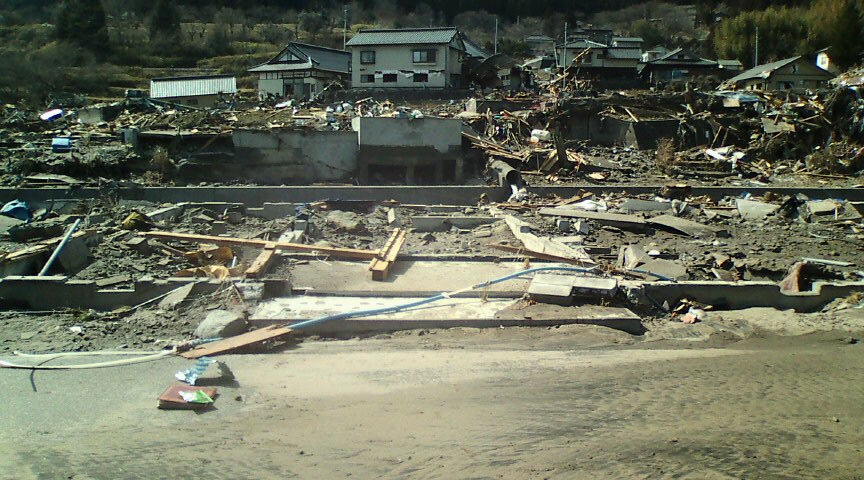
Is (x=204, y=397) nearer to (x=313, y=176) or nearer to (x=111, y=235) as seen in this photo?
(x=111, y=235)

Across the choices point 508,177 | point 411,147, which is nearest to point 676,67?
point 411,147

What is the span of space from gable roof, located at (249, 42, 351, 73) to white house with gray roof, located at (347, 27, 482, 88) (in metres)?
3.40

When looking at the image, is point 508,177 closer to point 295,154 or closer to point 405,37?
point 295,154

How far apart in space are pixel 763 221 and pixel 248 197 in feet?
33.5

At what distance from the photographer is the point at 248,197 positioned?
1297cm

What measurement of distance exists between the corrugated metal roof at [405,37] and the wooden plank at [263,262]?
23.5m

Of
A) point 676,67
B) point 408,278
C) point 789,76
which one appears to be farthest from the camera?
point 676,67

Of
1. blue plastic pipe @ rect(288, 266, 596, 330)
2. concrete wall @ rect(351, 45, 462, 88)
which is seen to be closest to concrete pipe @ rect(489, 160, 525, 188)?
blue plastic pipe @ rect(288, 266, 596, 330)

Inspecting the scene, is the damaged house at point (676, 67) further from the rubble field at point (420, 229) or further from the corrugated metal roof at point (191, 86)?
the corrugated metal roof at point (191, 86)

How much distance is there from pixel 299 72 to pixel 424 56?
7239 millimetres

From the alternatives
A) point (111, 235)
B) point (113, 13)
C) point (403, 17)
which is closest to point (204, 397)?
point (111, 235)

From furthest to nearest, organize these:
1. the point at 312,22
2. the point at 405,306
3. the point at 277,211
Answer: the point at 312,22, the point at 277,211, the point at 405,306

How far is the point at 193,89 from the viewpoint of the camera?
31359mm

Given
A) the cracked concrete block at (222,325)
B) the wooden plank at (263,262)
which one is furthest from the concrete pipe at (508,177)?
the cracked concrete block at (222,325)
